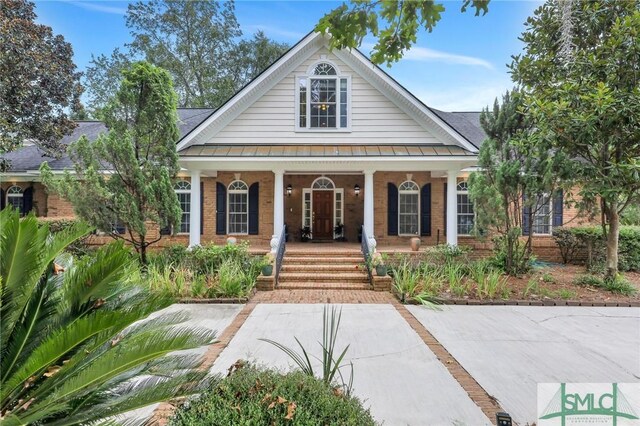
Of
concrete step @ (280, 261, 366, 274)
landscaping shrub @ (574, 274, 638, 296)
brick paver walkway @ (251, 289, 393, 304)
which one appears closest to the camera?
brick paver walkway @ (251, 289, 393, 304)

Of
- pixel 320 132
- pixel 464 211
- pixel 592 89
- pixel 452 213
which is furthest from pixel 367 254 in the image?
pixel 592 89

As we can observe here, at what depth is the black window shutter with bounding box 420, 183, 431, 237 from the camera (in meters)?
13.4

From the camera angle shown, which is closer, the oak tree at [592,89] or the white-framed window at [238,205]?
the oak tree at [592,89]

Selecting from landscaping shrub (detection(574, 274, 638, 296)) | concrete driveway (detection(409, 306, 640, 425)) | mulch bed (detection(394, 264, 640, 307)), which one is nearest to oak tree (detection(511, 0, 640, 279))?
landscaping shrub (detection(574, 274, 638, 296))

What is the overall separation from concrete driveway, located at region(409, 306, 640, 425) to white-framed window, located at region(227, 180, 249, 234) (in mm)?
8047

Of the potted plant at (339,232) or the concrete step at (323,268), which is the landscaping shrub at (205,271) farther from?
the potted plant at (339,232)

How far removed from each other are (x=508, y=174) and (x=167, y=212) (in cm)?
888

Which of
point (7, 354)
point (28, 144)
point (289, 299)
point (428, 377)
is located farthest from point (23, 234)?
point (28, 144)

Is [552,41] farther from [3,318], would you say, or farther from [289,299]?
[3,318]

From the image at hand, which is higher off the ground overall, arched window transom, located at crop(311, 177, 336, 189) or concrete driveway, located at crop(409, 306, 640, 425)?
arched window transom, located at crop(311, 177, 336, 189)

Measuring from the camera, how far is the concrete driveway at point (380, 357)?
3385 mm

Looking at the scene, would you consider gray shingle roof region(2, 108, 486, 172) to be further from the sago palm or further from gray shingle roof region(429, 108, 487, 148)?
the sago palm

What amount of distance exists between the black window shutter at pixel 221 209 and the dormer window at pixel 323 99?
12.6 feet

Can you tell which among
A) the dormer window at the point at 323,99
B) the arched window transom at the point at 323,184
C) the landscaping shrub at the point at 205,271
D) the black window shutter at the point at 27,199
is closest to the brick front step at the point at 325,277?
the landscaping shrub at the point at 205,271
